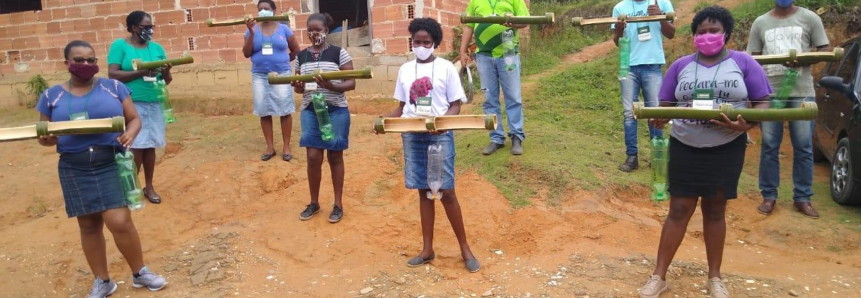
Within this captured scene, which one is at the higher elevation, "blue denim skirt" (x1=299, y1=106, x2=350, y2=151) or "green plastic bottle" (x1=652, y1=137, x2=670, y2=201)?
"blue denim skirt" (x1=299, y1=106, x2=350, y2=151)

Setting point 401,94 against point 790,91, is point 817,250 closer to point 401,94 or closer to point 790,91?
point 790,91

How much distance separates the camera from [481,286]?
4.28 metres

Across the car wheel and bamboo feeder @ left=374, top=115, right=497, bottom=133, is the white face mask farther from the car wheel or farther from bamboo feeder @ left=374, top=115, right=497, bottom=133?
the car wheel

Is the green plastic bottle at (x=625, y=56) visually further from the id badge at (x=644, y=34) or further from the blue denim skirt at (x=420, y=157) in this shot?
the blue denim skirt at (x=420, y=157)

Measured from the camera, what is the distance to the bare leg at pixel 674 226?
12.5 ft

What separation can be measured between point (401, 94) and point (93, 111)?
1993mm

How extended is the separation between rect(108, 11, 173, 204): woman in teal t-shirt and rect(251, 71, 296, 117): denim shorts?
108 centimetres

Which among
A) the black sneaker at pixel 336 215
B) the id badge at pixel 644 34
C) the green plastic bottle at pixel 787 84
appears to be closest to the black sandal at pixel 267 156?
the black sneaker at pixel 336 215

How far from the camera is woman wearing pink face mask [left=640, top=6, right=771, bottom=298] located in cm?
366

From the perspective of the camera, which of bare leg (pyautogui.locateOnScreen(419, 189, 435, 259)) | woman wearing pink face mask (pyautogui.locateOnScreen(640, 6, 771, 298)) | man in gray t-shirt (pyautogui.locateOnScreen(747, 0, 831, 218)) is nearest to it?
woman wearing pink face mask (pyautogui.locateOnScreen(640, 6, 771, 298))

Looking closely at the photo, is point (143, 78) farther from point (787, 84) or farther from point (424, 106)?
point (787, 84)

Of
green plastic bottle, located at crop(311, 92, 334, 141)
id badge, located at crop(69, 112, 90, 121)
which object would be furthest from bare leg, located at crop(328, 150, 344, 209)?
id badge, located at crop(69, 112, 90, 121)

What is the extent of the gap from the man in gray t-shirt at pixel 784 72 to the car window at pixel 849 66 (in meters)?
0.85

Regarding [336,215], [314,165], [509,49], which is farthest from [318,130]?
[509,49]
